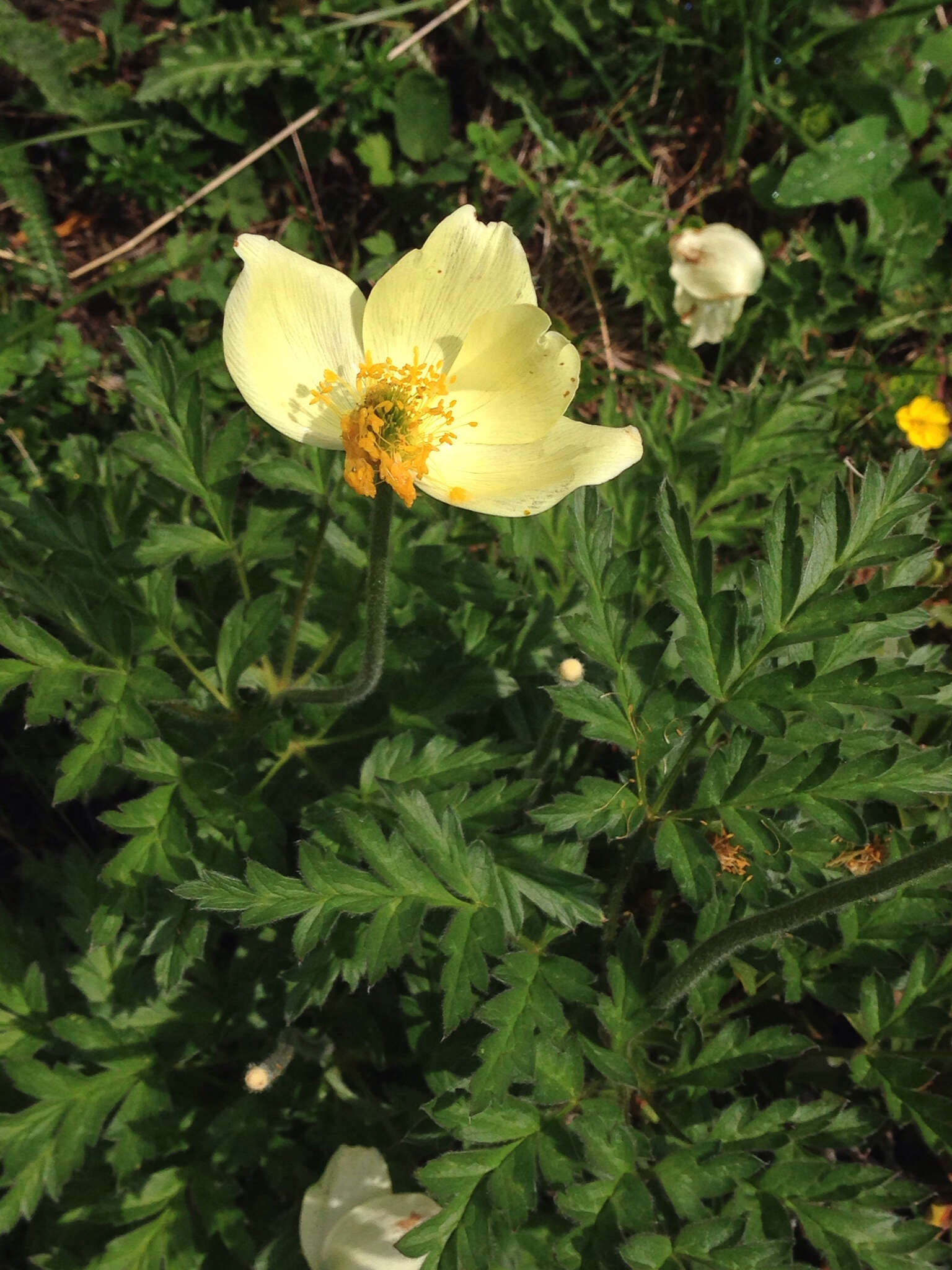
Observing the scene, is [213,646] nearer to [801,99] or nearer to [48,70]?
[48,70]

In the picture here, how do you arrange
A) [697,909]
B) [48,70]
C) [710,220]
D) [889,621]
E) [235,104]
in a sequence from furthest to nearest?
[710,220] → [235,104] → [48,70] → [889,621] → [697,909]

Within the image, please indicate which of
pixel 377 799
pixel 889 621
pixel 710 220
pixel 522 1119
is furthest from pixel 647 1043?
pixel 710 220

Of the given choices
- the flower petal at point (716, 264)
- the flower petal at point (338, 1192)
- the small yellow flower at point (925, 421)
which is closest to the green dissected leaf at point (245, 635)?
the flower petal at point (338, 1192)

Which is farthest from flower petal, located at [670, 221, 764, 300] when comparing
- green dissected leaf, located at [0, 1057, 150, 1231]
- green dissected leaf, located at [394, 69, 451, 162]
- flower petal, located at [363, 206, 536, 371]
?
green dissected leaf, located at [0, 1057, 150, 1231]

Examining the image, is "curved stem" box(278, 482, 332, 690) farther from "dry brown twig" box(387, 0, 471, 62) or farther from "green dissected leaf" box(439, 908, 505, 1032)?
"dry brown twig" box(387, 0, 471, 62)

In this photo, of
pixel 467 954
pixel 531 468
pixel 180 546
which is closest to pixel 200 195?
pixel 180 546

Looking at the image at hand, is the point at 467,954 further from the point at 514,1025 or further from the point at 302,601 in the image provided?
the point at 302,601
